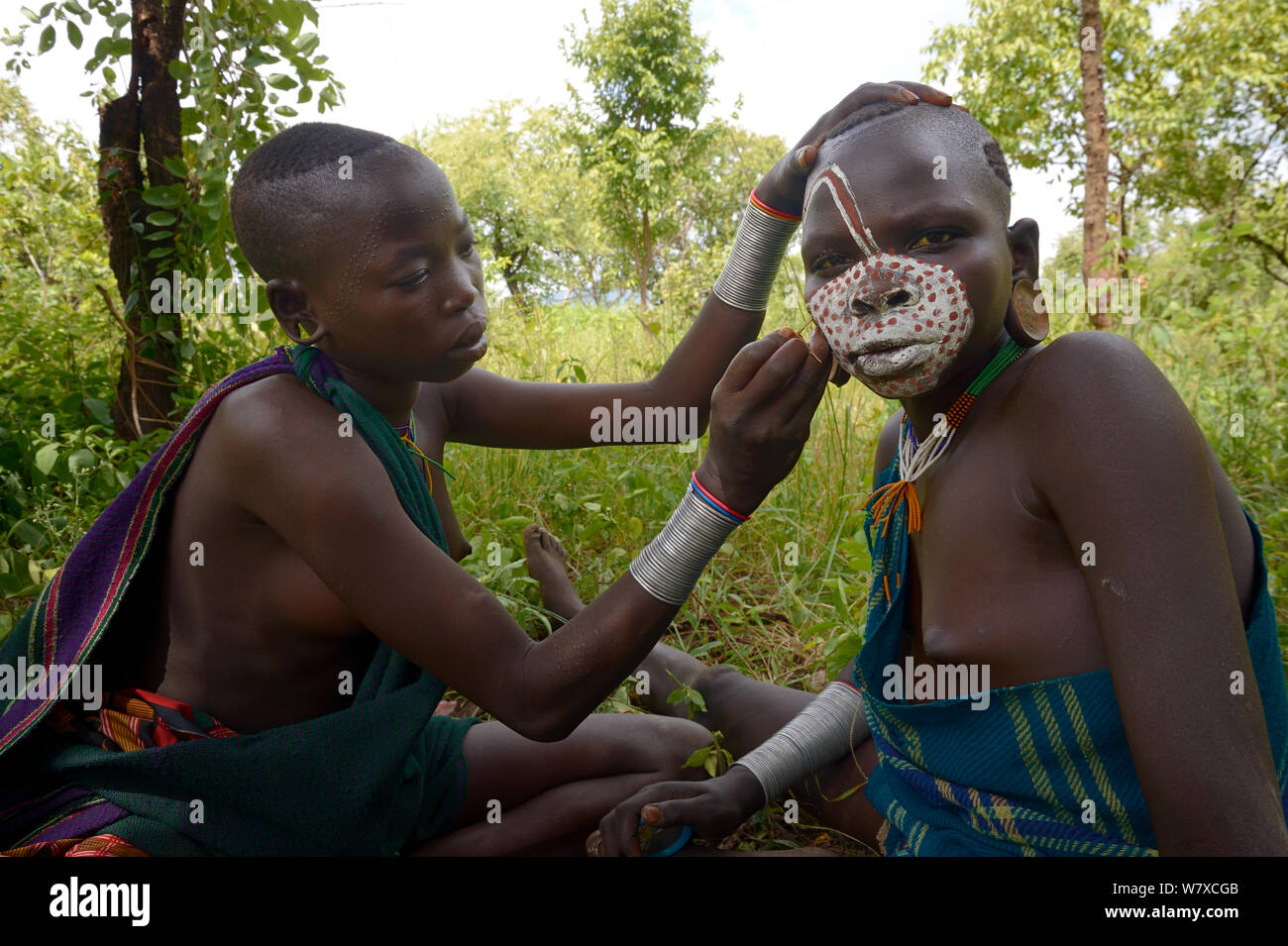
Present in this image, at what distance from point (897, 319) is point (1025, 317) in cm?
25

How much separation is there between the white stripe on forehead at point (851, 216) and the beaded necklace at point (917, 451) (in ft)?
0.95

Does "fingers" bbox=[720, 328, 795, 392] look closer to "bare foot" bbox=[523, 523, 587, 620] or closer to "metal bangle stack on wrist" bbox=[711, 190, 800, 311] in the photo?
"metal bangle stack on wrist" bbox=[711, 190, 800, 311]

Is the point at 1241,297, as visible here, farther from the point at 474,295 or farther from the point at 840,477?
the point at 474,295

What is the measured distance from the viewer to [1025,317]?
1.45 meters

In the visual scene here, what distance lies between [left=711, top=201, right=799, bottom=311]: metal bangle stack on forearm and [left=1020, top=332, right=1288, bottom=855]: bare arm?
805mm

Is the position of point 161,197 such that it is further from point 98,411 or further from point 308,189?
point 308,189

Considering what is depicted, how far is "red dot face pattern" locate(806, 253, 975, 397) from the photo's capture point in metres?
1.37

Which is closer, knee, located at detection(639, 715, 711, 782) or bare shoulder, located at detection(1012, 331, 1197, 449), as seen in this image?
bare shoulder, located at detection(1012, 331, 1197, 449)

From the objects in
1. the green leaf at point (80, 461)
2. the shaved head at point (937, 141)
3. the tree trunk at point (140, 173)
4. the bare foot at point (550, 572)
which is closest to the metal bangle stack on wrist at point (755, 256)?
the shaved head at point (937, 141)

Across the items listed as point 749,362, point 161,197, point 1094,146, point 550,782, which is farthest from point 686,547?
point 1094,146

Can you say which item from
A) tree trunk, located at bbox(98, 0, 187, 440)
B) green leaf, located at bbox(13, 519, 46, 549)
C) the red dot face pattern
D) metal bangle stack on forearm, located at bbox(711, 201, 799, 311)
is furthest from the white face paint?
tree trunk, located at bbox(98, 0, 187, 440)

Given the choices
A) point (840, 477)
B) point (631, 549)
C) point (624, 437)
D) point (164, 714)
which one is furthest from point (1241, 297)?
point (164, 714)

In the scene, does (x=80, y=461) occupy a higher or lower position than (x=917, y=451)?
higher
